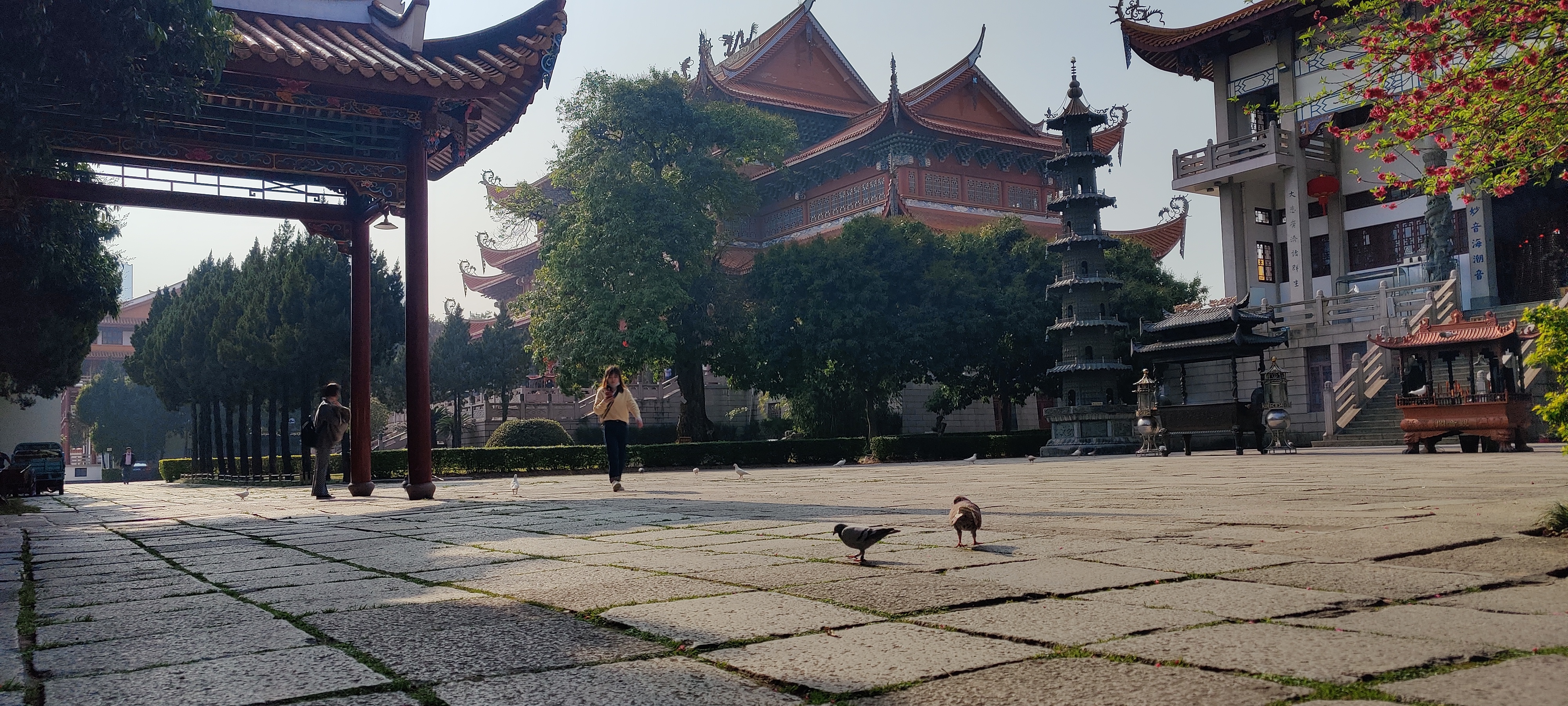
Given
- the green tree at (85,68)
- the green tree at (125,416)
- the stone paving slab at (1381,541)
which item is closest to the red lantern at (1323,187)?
the stone paving slab at (1381,541)

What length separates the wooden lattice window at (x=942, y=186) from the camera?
1421 inches

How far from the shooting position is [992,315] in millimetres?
27391

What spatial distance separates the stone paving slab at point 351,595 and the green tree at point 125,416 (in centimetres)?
5335

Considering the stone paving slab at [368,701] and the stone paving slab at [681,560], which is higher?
the stone paving slab at [368,701]

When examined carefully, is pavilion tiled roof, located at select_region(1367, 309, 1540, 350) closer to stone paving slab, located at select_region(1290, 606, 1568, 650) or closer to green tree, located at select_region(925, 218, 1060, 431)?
green tree, located at select_region(925, 218, 1060, 431)

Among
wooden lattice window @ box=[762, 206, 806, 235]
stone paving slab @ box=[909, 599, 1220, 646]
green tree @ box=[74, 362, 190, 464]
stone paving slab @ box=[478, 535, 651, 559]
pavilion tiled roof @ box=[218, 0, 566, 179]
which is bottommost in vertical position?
stone paving slab @ box=[478, 535, 651, 559]

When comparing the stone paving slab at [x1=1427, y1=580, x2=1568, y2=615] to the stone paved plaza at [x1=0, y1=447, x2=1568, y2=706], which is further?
the stone paving slab at [x1=1427, y1=580, x2=1568, y2=615]

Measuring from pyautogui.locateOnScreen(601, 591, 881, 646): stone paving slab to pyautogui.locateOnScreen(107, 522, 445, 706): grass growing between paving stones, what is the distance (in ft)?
2.16

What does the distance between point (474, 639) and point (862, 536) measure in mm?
1685

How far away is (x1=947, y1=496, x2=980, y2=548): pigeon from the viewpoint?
4.53 metres

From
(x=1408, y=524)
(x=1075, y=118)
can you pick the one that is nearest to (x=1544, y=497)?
(x=1408, y=524)

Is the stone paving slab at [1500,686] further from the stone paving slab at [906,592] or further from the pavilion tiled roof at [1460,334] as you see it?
the pavilion tiled roof at [1460,334]

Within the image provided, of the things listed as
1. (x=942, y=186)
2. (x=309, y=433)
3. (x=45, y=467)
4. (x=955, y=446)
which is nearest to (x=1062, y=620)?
(x=309, y=433)

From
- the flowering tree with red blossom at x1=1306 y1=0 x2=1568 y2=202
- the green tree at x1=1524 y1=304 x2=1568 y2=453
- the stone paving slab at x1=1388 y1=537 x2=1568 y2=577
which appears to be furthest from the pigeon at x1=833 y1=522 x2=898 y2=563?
the green tree at x1=1524 y1=304 x2=1568 y2=453
